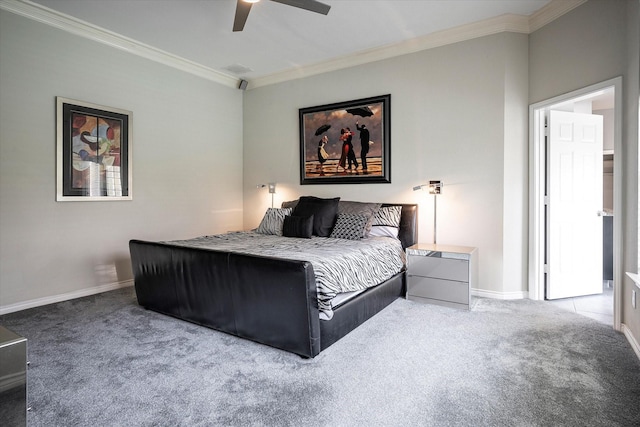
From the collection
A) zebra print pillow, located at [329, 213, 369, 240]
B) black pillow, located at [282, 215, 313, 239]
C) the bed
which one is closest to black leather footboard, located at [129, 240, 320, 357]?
the bed

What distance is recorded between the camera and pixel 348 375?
222cm

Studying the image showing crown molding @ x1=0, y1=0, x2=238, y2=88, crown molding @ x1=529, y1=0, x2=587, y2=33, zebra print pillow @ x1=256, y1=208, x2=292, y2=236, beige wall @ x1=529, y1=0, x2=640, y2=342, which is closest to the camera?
beige wall @ x1=529, y1=0, x2=640, y2=342

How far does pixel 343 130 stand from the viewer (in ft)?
16.1

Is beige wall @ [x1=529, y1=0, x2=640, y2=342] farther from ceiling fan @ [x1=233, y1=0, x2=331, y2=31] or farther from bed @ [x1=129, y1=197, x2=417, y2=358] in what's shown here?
ceiling fan @ [x1=233, y1=0, x2=331, y2=31]

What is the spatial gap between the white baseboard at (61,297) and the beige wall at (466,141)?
125 inches

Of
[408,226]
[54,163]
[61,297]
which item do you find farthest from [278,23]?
[61,297]

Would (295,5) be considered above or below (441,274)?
above

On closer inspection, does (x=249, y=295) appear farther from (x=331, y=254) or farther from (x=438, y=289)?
(x=438, y=289)

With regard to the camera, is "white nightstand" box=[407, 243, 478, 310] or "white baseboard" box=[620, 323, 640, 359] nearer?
"white baseboard" box=[620, 323, 640, 359]

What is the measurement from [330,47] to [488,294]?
3.51 m

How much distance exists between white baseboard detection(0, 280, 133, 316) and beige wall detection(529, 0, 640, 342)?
5.08 meters

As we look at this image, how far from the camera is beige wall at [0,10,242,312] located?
3.48 meters

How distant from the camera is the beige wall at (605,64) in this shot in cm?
272

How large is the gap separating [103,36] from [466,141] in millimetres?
4329
